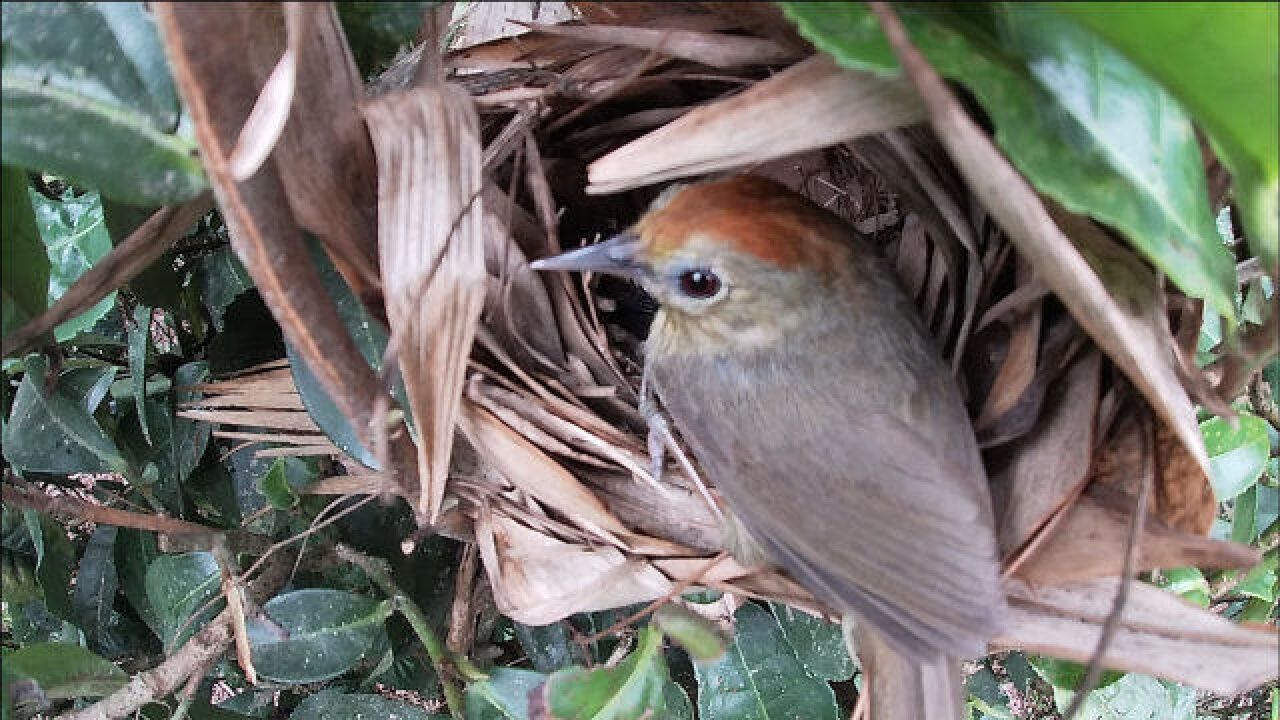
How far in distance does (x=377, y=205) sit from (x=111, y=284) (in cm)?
20

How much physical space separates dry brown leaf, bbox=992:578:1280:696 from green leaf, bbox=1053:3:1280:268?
31 cm

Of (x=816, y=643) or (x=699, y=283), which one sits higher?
(x=699, y=283)

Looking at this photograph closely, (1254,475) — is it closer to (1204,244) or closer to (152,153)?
(1204,244)

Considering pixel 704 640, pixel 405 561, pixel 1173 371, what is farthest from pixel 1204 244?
pixel 405 561

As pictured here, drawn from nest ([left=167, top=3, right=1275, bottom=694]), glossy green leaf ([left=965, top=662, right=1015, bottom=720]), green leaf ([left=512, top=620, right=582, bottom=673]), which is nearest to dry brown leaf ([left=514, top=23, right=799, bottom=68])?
nest ([left=167, top=3, right=1275, bottom=694])

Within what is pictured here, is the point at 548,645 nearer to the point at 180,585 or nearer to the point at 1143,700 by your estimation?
the point at 180,585

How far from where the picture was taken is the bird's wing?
79 cm

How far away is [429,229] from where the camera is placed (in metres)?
0.78

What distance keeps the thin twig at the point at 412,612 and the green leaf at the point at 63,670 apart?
244 mm

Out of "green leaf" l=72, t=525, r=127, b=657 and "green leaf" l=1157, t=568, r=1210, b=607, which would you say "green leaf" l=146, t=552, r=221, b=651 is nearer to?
"green leaf" l=72, t=525, r=127, b=657

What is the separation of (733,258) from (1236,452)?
54 cm

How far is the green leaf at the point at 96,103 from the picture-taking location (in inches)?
25.0

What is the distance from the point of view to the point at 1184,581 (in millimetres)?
1114

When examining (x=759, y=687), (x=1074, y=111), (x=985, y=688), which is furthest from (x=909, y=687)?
(x=985, y=688)
